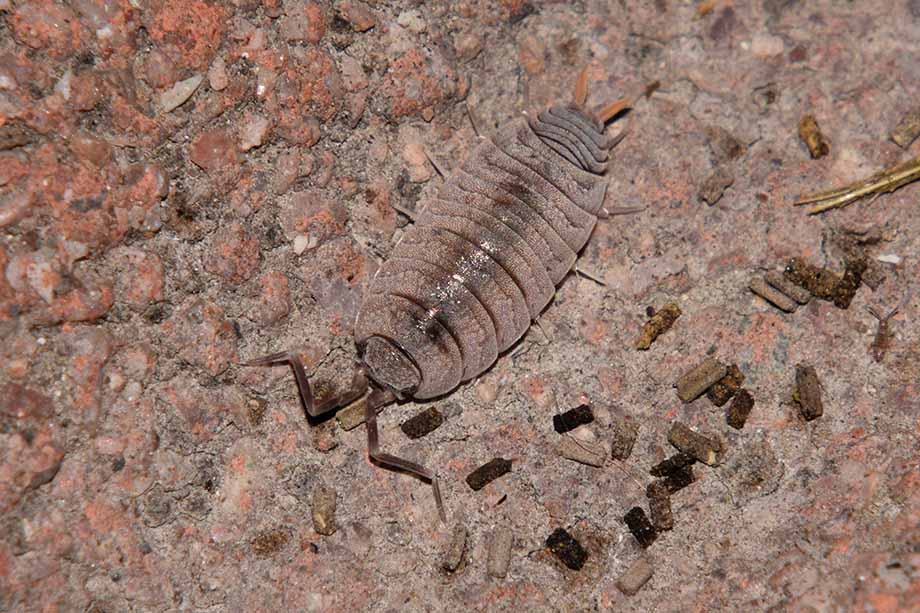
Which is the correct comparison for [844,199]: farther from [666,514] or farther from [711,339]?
[666,514]

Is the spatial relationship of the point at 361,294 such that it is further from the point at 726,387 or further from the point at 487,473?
the point at 726,387

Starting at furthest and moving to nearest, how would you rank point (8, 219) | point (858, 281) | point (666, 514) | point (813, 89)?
point (813, 89) < point (858, 281) < point (666, 514) < point (8, 219)

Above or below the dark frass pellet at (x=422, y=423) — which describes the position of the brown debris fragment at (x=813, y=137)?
above

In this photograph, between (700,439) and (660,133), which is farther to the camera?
(660,133)

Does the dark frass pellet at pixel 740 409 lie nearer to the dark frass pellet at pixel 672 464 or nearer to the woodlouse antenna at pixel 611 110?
the dark frass pellet at pixel 672 464

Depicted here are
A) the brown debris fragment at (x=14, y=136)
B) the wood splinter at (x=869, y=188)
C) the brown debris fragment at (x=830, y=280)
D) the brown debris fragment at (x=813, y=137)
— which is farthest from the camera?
the brown debris fragment at (x=813, y=137)

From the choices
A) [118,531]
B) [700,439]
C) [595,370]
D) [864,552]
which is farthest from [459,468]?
[864,552]

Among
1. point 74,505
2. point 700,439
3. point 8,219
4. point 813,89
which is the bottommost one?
point 700,439

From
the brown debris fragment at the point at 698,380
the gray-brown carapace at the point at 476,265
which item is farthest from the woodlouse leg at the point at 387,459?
the brown debris fragment at the point at 698,380
